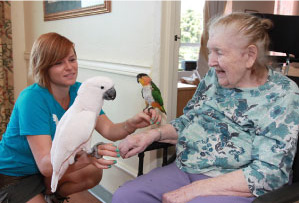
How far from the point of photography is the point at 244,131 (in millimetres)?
1124

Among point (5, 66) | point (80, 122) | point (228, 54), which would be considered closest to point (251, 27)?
point (228, 54)

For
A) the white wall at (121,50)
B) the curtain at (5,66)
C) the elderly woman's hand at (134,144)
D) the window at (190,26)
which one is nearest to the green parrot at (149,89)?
the elderly woman's hand at (134,144)

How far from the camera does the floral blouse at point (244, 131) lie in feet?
3.21

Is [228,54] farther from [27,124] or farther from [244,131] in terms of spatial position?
[27,124]

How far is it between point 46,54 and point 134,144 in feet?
1.68

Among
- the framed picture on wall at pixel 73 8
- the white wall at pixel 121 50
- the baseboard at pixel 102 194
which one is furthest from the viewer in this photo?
the baseboard at pixel 102 194

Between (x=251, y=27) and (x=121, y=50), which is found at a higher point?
(x=251, y=27)

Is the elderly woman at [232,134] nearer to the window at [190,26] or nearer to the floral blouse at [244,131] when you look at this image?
the floral blouse at [244,131]

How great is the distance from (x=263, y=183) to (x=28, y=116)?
3.00 feet

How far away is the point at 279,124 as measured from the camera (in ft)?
3.27

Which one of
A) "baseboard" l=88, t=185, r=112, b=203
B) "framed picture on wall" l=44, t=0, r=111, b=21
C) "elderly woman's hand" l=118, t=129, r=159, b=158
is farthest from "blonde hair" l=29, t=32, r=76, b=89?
"baseboard" l=88, t=185, r=112, b=203

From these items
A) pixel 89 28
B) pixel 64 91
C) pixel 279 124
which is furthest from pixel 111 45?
pixel 279 124

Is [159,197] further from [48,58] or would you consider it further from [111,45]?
[111,45]

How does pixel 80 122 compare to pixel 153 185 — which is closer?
pixel 80 122
